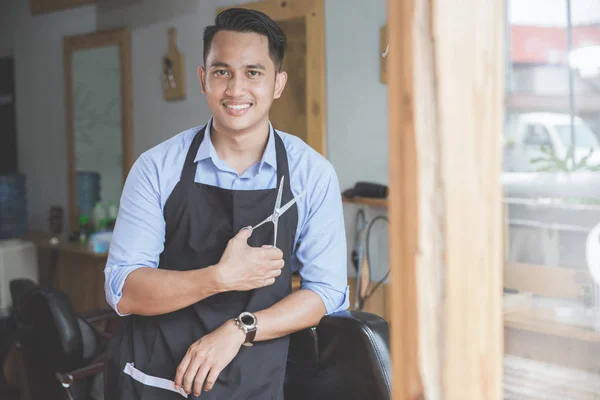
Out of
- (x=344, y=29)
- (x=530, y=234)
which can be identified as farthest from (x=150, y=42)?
(x=530, y=234)

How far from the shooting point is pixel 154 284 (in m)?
1.54

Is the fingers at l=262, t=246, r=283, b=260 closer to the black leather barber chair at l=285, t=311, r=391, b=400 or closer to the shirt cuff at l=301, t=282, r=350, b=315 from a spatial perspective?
the shirt cuff at l=301, t=282, r=350, b=315

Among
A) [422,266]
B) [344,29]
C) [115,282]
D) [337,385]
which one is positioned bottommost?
[337,385]

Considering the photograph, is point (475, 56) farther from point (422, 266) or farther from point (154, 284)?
point (154, 284)

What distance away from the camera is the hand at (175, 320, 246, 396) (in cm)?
154

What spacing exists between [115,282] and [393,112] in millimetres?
976

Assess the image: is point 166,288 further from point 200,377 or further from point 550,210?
point 550,210

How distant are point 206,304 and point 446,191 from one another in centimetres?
95

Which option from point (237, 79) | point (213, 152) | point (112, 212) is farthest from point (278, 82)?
point (112, 212)

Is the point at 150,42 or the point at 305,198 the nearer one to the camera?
the point at 305,198

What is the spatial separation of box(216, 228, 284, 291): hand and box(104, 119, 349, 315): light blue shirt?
0.13m

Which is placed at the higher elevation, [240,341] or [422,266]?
[422,266]

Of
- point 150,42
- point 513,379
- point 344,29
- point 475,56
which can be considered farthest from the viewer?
point 150,42

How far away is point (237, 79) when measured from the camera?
165 centimetres
